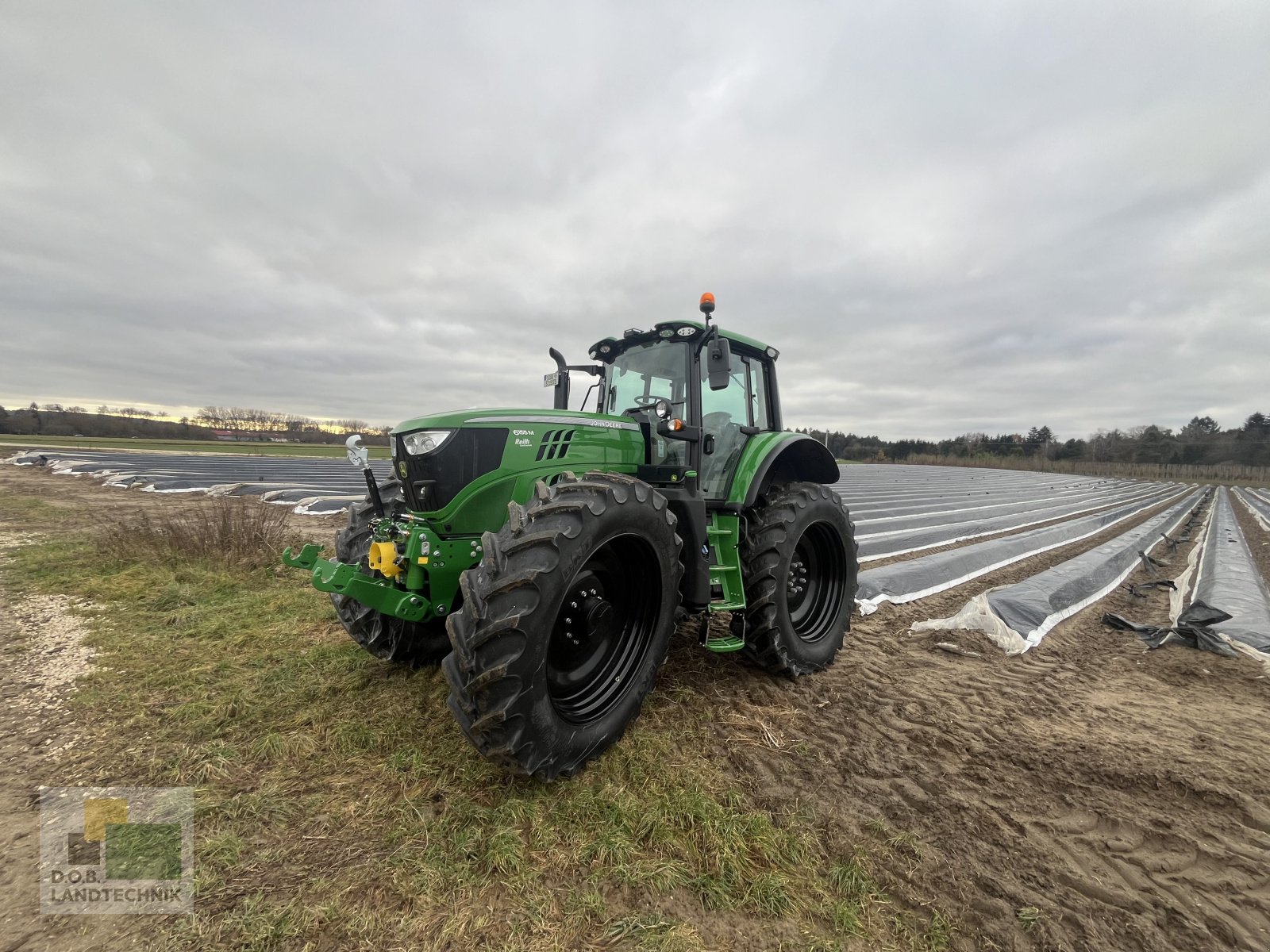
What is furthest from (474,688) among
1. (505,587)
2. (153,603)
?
(153,603)

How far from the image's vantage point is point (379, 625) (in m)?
3.46

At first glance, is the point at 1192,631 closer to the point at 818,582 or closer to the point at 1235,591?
the point at 1235,591

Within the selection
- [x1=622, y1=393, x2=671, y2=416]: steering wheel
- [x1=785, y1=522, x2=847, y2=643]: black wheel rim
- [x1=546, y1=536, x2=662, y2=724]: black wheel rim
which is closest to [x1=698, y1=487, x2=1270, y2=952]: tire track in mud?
[x1=785, y1=522, x2=847, y2=643]: black wheel rim

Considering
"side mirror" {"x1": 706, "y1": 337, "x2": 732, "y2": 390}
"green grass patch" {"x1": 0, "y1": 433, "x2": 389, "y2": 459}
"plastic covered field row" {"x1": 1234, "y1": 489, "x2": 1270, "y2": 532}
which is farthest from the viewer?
"green grass patch" {"x1": 0, "y1": 433, "x2": 389, "y2": 459}

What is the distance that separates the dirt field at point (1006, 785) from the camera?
1920mm

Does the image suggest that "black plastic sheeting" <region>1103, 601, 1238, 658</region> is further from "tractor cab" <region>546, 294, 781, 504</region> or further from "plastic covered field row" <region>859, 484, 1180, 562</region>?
"tractor cab" <region>546, 294, 781, 504</region>

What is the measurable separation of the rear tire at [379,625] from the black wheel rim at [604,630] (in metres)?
1.22

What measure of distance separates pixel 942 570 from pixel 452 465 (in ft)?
22.0

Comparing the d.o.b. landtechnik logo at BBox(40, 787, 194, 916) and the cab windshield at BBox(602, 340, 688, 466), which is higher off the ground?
the cab windshield at BBox(602, 340, 688, 466)

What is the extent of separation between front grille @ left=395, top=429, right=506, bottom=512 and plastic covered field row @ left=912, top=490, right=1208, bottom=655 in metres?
4.39

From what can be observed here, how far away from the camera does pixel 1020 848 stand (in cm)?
227

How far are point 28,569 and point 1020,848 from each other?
9.18m

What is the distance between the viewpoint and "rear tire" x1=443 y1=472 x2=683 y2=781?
7.22 feet

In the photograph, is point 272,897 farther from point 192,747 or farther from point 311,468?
point 311,468
